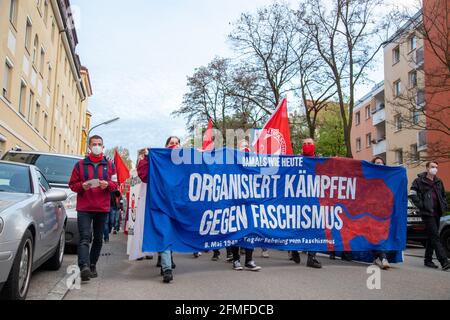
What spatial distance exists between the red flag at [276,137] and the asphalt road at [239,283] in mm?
2391

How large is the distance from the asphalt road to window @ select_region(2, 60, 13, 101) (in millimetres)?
14206

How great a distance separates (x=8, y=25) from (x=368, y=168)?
16.9 meters

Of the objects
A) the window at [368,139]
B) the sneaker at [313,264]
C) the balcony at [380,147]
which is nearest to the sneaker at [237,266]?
the sneaker at [313,264]

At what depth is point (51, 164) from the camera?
9.52m

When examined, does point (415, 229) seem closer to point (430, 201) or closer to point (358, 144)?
point (430, 201)

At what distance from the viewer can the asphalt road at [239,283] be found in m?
5.39

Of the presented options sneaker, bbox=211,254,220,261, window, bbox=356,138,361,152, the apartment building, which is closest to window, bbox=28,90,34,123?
the apartment building

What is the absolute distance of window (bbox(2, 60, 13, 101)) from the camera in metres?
19.8

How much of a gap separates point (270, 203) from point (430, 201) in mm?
3512

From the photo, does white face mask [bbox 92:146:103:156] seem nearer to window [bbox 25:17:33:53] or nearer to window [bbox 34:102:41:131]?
window [bbox 25:17:33:53]

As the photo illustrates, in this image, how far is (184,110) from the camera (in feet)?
137

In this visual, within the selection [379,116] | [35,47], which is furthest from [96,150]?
[379,116]

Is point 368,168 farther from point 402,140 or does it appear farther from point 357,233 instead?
point 402,140

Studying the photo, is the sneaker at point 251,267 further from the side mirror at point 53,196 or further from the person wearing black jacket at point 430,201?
the person wearing black jacket at point 430,201
